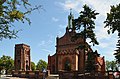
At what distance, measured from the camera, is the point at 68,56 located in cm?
5716

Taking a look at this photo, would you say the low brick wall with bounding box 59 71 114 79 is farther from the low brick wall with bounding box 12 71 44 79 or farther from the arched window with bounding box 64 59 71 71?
the arched window with bounding box 64 59 71 71

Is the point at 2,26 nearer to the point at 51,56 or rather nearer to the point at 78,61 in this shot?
the point at 78,61

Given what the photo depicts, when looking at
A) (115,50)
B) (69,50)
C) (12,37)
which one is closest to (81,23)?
(115,50)

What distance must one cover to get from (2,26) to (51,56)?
5337 centimetres

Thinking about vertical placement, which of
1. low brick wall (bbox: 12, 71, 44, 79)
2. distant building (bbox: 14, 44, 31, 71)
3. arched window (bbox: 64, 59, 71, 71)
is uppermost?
distant building (bbox: 14, 44, 31, 71)

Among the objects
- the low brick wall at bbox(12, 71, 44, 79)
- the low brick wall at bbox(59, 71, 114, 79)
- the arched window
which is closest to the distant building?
the arched window

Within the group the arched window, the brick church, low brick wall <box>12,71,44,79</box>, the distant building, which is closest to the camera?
low brick wall <box>12,71,44,79</box>

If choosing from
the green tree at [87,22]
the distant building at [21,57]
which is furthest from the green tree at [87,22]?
the distant building at [21,57]

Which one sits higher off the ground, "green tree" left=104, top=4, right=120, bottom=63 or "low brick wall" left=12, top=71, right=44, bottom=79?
"green tree" left=104, top=4, right=120, bottom=63

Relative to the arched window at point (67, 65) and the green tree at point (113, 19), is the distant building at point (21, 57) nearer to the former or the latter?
the arched window at point (67, 65)

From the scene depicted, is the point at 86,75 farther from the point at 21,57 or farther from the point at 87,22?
the point at 21,57

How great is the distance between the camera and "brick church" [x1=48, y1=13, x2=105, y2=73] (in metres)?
55.9

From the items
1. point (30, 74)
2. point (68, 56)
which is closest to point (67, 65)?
point (68, 56)

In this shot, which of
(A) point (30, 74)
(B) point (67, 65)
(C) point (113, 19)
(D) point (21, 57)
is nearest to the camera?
(C) point (113, 19)
